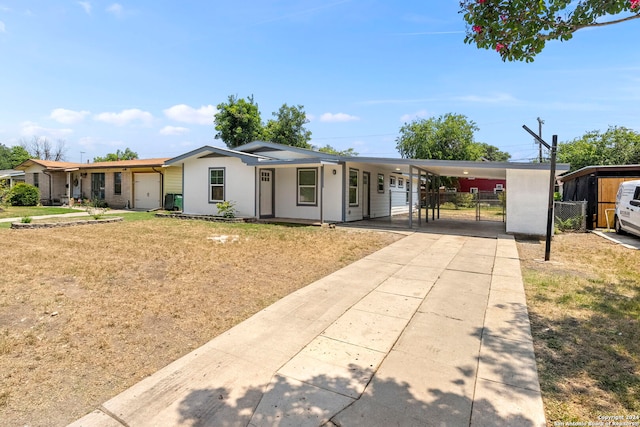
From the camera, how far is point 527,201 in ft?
38.5

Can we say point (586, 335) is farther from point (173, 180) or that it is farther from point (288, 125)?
point (288, 125)

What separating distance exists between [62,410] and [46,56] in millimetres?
14141

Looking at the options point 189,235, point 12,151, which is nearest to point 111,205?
point 189,235

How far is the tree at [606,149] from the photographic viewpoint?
2953 centimetres

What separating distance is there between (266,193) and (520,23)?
12.5 m

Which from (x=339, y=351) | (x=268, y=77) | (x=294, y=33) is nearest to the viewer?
(x=339, y=351)

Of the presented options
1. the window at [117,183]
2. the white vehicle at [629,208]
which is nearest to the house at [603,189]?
the white vehicle at [629,208]

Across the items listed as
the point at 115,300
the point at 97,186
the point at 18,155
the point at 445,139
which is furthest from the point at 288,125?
the point at 18,155

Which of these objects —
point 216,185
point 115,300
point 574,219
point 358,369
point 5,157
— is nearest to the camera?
point 358,369

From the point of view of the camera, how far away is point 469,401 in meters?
2.45

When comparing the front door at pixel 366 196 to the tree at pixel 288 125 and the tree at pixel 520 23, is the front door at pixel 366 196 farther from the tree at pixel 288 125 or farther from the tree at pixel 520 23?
the tree at pixel 288 125

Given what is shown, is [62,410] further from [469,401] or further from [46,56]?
[46,56]

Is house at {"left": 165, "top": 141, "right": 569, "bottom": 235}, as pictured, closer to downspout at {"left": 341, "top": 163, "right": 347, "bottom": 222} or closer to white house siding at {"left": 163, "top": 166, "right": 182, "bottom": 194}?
downspout at {"left": 341, "top": 163, "right": 347, "bottom": 222}

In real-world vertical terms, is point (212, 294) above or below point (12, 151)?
below
